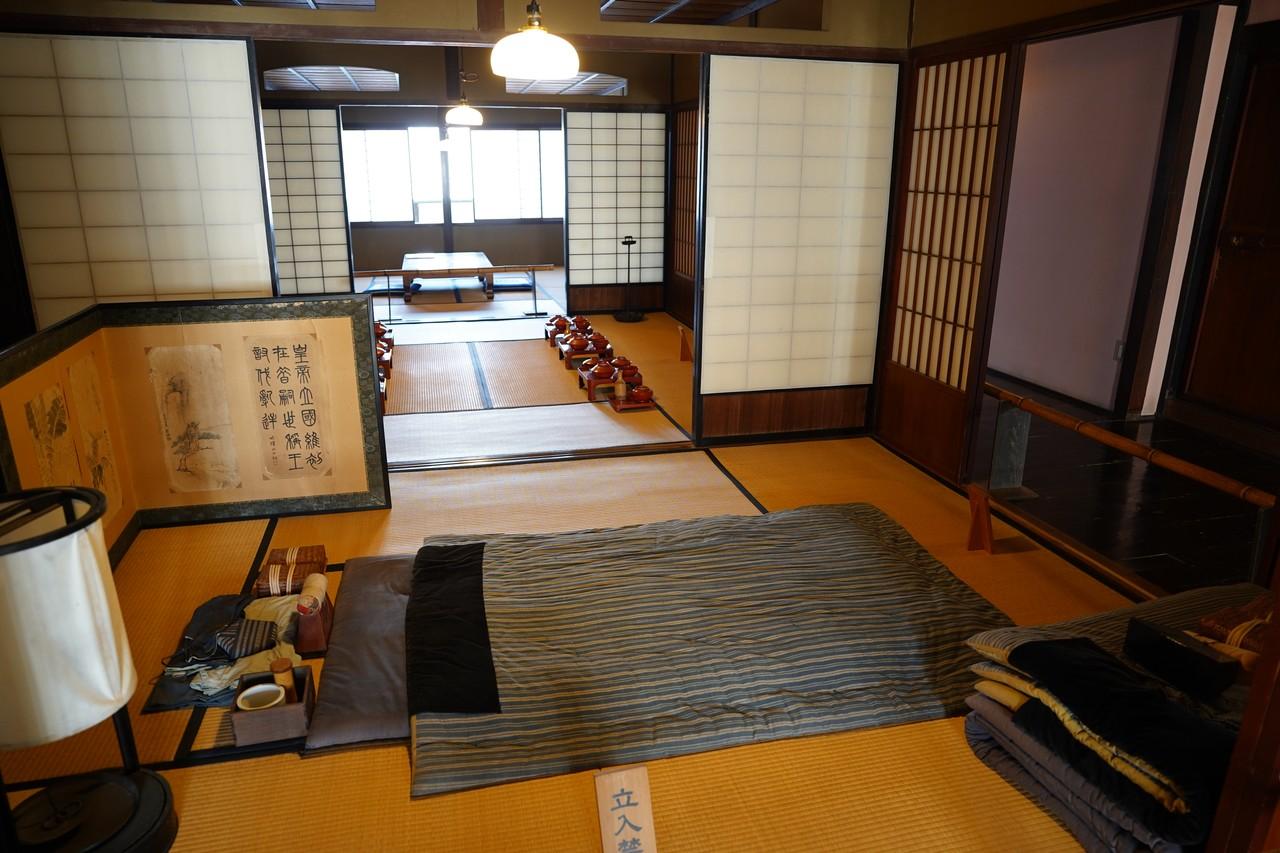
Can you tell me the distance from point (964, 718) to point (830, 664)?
0.40 metres

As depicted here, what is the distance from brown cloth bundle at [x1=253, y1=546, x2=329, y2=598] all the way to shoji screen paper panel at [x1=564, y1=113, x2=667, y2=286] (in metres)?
5.70

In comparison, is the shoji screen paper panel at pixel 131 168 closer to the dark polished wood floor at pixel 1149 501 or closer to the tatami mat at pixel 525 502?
the tatami mat at pixel 525 502

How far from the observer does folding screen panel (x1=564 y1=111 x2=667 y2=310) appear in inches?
322

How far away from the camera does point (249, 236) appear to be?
3.94 meters

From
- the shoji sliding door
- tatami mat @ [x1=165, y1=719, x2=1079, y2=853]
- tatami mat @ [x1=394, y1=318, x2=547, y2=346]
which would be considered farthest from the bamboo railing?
tatami mat @ [x1=394, y1=318, x2=547, y2=346]

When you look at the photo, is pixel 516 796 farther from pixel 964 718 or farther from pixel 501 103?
pixel 501 103

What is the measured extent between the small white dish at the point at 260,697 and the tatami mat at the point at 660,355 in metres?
3.05

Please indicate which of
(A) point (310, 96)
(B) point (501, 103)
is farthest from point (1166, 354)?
(A) point (310, 96)

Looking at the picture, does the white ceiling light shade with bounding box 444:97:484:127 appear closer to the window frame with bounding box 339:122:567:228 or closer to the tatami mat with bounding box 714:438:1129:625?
the window frame with bounding box 339:122:567:228

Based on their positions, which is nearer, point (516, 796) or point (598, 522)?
point (516, 796)

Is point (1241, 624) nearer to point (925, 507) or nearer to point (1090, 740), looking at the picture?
point (1090, 740)

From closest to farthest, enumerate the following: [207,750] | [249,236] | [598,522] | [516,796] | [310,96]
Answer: [516,796], [207,750], [598,522], [249,236], [310,96]

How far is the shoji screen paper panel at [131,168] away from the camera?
362 cm

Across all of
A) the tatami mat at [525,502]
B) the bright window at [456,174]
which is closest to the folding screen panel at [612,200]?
the bright window at [456,174]
